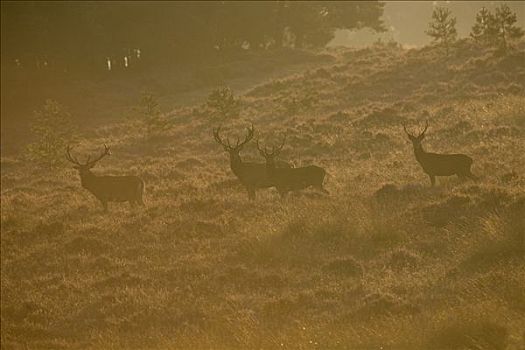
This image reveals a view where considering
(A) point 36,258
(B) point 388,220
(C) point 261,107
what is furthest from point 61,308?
(C) point 261,107

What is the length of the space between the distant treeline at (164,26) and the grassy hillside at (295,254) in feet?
85.0

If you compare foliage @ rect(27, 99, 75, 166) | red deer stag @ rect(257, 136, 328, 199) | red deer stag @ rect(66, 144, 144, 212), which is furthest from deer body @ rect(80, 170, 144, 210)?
foliage @ rect(27, 99, 75, 166)

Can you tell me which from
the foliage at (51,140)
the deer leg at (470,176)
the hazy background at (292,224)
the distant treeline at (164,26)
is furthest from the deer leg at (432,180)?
the distant treeline at (164,26)

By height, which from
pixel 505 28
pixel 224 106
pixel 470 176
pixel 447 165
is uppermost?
pixel 505 28

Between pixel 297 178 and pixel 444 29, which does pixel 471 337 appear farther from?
pixel 444 29

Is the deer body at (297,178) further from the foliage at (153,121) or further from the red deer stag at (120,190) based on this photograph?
the foliage at (153,121)

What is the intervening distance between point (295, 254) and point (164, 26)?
45.9m

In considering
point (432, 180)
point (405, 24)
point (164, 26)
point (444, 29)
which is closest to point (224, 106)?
point (444, 29)

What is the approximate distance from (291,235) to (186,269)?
227 cm

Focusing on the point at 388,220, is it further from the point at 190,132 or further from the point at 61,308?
the point at 190,132

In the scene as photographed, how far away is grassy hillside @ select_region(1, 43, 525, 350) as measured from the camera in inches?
432

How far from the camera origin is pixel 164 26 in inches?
2292

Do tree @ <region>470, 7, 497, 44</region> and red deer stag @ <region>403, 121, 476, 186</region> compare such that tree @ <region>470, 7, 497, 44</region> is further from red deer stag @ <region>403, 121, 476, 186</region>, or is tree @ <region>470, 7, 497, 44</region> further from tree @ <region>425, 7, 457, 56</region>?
red deer stag @ <region>403, 121, 476, 186</region>

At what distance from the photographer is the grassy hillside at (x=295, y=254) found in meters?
11.0
